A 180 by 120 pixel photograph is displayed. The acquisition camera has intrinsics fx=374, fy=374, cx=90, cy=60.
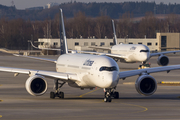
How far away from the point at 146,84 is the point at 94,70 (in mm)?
4658

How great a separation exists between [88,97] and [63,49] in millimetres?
9820

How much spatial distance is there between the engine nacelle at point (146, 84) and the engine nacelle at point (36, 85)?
735 cm

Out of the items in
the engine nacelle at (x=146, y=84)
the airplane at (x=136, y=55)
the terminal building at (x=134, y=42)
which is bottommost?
the engine nacelle at (x=146, y=84)

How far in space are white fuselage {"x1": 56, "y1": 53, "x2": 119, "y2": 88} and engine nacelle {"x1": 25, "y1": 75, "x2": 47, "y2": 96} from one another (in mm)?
3260

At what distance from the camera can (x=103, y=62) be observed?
2827 cm

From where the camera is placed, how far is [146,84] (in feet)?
98.7

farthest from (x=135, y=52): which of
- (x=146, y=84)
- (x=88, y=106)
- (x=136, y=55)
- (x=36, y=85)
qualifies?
(x=88, y=106)

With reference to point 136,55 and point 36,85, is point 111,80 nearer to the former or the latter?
point 36,85

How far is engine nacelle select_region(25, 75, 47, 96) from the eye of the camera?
93.7ft

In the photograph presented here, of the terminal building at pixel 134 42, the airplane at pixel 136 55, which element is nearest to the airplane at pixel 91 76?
the airplane at pixel 136 55

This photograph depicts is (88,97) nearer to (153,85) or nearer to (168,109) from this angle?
(153,85)

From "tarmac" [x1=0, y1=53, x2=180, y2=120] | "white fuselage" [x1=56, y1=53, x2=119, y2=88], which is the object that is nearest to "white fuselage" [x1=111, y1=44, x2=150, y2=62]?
"tarmac" [x1=0, y1=53, x2=180, y2=120]

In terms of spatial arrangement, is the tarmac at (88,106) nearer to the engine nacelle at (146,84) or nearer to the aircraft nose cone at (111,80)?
the engine nacelle at (146,84)

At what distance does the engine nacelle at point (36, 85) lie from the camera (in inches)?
1124
